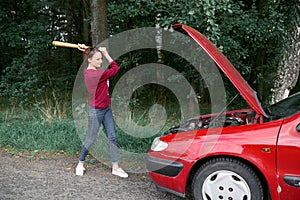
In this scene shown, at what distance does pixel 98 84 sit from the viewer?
4.52m

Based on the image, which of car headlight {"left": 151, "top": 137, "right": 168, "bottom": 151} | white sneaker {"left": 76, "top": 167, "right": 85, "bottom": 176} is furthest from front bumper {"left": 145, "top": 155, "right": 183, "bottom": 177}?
white sneaker {"left": 76, "top": 167, "right": 85, "bottom": 176}

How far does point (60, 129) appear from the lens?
22.6 feet

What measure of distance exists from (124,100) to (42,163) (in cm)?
350

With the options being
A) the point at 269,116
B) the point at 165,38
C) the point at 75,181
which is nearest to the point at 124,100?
the point at 165,38

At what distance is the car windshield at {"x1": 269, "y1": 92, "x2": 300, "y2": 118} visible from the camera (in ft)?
11.6

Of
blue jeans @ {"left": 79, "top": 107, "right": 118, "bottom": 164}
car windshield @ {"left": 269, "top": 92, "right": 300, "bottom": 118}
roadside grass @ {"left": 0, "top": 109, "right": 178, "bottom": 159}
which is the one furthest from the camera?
roadside grass @ {"left": 0, "top": 109, "right": 178, "bottom": 159}

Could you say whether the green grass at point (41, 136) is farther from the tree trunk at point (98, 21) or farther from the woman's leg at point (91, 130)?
the tree trunk at point (98, 21)

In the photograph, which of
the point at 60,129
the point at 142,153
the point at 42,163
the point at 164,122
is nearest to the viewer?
the point at 42,163

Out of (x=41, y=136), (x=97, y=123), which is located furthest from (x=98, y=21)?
(x=97, y=123)

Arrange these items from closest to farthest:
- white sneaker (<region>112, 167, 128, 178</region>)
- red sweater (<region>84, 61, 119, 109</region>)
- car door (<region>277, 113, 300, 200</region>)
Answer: car door (<region>277, 113, 300, 200</region>) → red sweater (<region>84, 61, 119, 109</region>) → white sneaker (<region>112, 167, 128, 178</region>)

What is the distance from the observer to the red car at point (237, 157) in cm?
318

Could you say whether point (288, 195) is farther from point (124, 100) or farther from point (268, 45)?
point (268, 45)

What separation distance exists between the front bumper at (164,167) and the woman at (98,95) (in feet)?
3.30

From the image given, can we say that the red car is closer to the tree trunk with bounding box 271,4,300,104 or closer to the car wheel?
the car wheel
